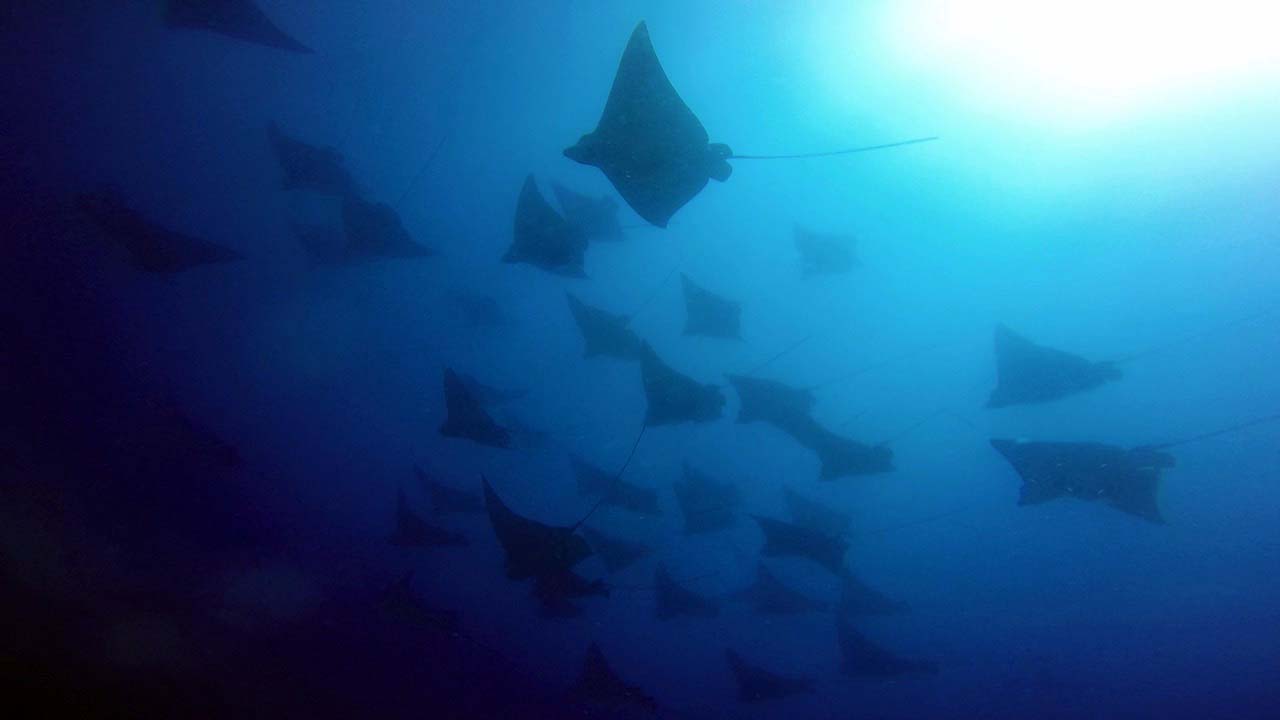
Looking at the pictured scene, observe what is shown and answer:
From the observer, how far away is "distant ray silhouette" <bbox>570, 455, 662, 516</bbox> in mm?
6391

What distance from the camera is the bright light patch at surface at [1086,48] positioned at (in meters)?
4.09

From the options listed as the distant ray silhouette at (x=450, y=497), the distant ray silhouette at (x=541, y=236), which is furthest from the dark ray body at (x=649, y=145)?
the distant ray silhouette at (x=450, y=497)

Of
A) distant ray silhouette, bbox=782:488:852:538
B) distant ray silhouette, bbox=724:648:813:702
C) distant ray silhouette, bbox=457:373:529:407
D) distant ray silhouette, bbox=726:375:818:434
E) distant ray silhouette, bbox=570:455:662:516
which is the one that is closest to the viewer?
distant ray silhouette, bbox=726:375:818:434

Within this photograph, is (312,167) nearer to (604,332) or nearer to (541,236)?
(541,236)

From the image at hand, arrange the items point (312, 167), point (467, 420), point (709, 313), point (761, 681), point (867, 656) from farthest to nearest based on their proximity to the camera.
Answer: point (761, 681), point (867, 656), point (709, 313), point (467, 420), point (312, 167)

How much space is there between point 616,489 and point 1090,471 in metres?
4.35

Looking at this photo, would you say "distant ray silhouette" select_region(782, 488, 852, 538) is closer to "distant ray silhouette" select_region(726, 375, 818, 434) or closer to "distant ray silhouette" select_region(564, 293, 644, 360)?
"distant ray silhouette" select_region(726, 375, 818, 434)

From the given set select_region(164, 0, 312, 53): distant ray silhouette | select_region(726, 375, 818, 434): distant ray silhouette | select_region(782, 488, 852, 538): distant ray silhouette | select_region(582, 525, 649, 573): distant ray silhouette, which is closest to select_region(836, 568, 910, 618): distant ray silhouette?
select_region(782, 488, 852, 538): distant ray silhouette

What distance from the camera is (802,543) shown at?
577 cm

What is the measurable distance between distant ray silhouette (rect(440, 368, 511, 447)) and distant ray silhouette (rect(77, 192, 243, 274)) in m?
2.15

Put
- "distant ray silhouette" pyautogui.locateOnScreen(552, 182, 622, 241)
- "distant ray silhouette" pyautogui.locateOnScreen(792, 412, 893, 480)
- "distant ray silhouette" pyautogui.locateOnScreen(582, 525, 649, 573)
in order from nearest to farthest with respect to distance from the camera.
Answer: "distant ray silhouette" pyautogui.locateOnScreen(552, 182, 622, 241) < "distant ray silhouette" pyautogui.locateOnScreen(792, 412, 893, 480) < "distant ray silhouette" pyautogui.locateOnScreen(582, 525, 649, 573)

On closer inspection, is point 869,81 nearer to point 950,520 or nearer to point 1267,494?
point 950,520

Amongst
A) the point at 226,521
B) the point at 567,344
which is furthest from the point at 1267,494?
the point at 226,521

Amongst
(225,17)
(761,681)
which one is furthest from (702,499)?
(225,17)
